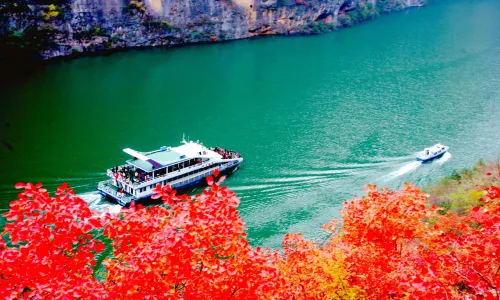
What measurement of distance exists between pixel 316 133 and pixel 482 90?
810 inches

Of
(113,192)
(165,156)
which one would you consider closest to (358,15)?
(165,156)

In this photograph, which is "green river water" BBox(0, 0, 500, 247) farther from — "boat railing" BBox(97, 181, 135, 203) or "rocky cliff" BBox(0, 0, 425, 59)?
"rocky cliff" BBox(0, 0, 425, 59)

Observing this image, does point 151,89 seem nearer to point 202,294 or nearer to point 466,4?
point 202,294

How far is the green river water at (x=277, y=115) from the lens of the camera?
98.1 ft

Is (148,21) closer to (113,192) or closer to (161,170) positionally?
(161,170)

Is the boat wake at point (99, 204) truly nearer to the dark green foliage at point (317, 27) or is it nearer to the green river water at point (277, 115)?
the green river water at point (277, 115)

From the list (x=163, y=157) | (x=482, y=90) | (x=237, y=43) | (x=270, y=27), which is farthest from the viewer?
(x=270, y=27)

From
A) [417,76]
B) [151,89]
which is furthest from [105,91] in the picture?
[417,76]

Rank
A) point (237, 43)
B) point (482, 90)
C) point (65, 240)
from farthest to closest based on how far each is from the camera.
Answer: point (237, 43) < point (482, 90) < point (65, 240)

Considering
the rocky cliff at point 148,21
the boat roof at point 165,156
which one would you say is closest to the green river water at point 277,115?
the boat roof at point 165,156

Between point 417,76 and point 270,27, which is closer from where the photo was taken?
point 417,76

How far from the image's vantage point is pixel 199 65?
57.9m

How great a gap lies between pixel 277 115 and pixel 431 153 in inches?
550

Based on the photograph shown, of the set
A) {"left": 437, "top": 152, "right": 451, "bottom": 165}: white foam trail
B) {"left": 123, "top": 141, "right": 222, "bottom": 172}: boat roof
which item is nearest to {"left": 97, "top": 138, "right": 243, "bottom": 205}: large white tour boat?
{"left": 123, "top": 141, "right": 222, "bottom": 172}: boat roof
